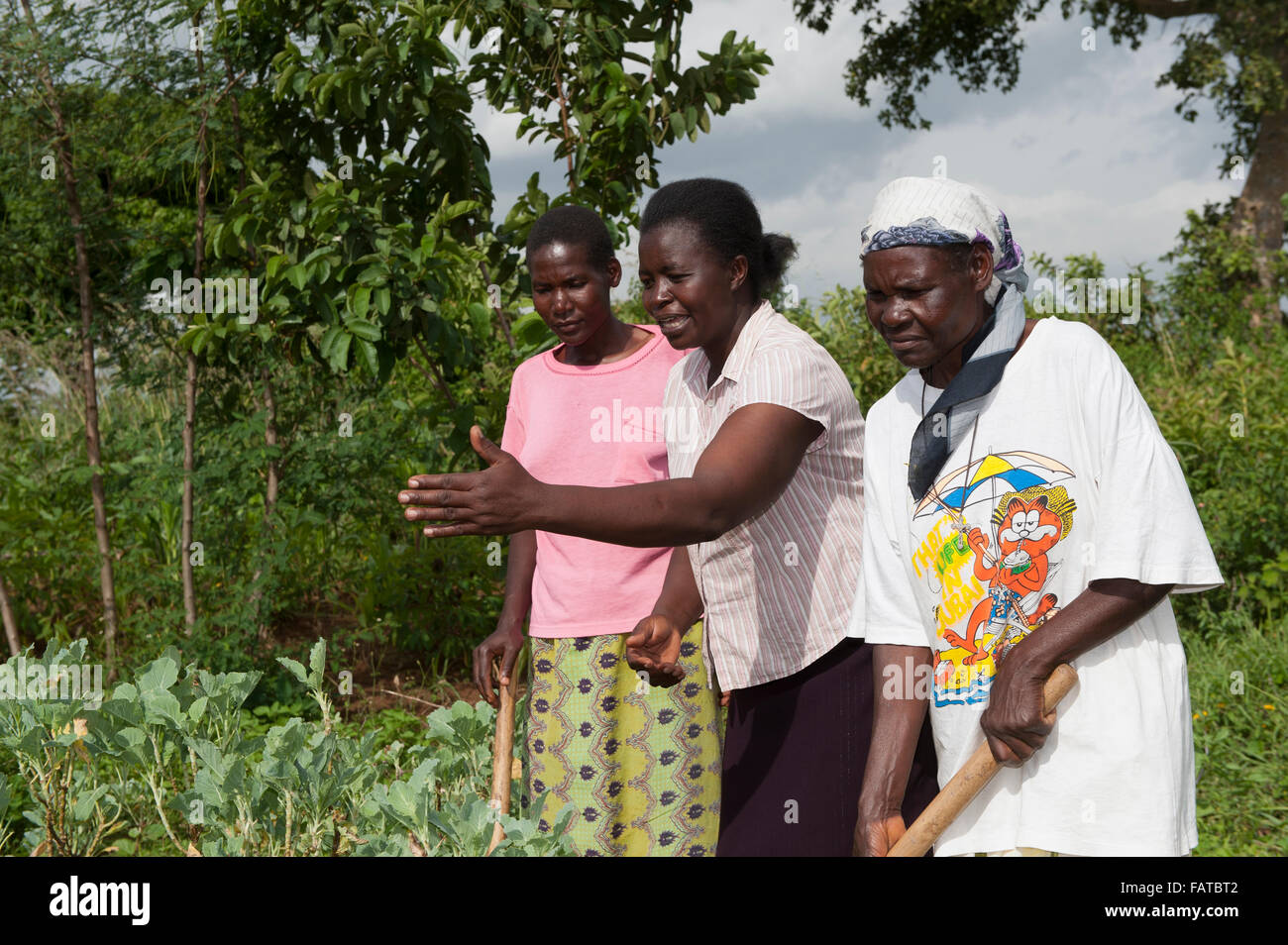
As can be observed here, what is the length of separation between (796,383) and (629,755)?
960 mm

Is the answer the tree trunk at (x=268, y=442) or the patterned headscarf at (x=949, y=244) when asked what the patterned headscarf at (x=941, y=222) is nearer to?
the patterned headscarf at (x=949, y=244)

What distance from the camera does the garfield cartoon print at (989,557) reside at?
1.57 m

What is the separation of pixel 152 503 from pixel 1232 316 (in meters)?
7.35

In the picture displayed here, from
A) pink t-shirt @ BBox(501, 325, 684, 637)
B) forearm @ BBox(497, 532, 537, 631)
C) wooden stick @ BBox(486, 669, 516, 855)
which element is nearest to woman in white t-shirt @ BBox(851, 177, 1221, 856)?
pink t-shirt @ BBox(501, 325, 684, 637)

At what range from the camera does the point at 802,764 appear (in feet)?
6.62

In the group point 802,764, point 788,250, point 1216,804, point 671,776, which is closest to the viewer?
point 802,764

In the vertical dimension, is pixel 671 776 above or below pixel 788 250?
below

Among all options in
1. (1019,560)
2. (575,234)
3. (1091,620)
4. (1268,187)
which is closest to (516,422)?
(575,234)

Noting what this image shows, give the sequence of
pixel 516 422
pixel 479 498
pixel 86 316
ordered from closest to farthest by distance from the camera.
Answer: pixel 479 498
pixel 516 422
pixel 86 316

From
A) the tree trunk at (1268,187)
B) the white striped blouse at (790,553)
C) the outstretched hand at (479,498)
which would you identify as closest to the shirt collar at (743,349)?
the white striped blouse at (790,553)

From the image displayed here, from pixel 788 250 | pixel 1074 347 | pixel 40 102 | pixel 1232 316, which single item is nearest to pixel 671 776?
pixel 788 250

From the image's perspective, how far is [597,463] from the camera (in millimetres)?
2416

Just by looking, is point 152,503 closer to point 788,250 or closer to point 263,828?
point 263,828

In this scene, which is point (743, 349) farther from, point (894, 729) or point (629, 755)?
point (629, 755)
